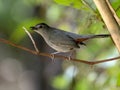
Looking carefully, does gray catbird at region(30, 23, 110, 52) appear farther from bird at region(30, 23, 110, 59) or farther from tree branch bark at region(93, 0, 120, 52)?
tree branch bark at region(93, 0, 120, 52)

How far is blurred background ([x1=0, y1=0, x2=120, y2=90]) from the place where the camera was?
113cm

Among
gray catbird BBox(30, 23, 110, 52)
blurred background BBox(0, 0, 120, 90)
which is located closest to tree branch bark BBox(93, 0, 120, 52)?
blurred background BBox(0, 0, 120, 90)

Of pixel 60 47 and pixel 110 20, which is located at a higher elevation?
pixel 110 20

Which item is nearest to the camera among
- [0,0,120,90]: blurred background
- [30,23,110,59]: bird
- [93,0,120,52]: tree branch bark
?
[93,0,120,52]: tree branch bark

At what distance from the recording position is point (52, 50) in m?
2.75

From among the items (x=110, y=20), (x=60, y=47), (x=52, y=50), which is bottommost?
(x=52, y=50)

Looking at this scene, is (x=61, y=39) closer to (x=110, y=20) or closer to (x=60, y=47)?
(x=60, y=47)

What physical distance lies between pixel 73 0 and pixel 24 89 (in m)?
2.56

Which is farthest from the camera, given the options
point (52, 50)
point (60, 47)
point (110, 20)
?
point (52, 50)

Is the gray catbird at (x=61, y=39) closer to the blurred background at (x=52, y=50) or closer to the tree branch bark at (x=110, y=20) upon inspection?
the blurred background at (x=52, y=50)

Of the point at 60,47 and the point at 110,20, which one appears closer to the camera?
the point at 110,20

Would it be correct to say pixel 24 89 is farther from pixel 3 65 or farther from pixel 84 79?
pixel 84 79

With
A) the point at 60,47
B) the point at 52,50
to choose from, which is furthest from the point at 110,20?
the point at 52,50

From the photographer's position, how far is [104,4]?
2.30 ft
